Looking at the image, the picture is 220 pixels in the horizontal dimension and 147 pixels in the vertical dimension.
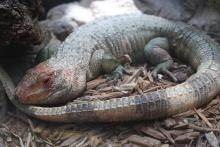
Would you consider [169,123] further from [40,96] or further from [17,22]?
[17,22]

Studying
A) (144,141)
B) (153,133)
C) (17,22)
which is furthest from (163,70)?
(17,22)

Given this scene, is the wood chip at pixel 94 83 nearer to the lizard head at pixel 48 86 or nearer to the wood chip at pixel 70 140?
the lizard head at pixel 48 86

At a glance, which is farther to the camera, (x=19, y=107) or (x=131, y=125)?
(x=19, y=107)

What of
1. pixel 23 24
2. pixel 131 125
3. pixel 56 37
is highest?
pixel 23 24

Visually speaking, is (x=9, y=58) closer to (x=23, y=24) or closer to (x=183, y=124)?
(x=23, y=24)

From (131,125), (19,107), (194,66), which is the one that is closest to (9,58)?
(19,107)

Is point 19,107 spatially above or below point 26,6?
below
